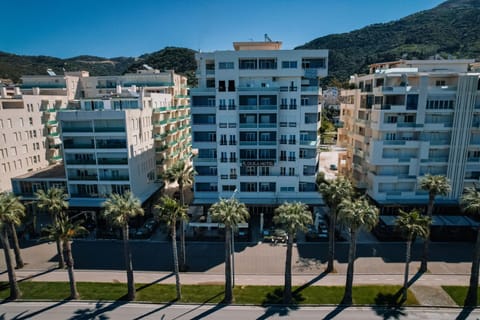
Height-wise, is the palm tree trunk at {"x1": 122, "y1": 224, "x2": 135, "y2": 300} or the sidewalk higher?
the palm tree trunk at {"x1": 122, "y1": 224, "x2": 135, "y2": 300}

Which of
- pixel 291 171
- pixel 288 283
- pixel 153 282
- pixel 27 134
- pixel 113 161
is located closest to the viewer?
pixel 288 283

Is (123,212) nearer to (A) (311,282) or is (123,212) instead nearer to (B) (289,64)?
(A) (311,282)

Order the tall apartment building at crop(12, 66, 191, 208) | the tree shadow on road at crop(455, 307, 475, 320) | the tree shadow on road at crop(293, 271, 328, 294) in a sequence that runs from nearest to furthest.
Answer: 1. the tree shadow on road at crop(455, 307, 475, 320)
2. the tree shadow on road at crop(293, 271, 328, 294)
3. the tall apartment building at crop(12, 66, 191, 208)

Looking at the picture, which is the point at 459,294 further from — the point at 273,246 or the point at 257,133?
the point at 257,133

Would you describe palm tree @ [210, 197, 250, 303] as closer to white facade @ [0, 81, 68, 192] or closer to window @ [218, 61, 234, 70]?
window @ [218, 61, 234, 70]

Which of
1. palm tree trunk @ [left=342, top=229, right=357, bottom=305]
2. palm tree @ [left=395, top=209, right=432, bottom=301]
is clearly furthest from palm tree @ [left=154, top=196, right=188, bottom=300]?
palm tree @ [left=395, top=209, right=432, bottom=301]

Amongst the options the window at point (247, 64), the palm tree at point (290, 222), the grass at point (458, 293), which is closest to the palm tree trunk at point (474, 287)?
the grass at point (458, 293)

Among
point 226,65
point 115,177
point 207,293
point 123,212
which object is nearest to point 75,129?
point 115,177
